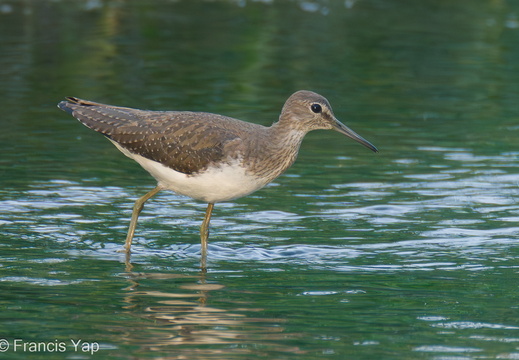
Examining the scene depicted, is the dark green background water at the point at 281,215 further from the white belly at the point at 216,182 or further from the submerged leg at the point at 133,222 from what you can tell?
the white belly at the point at 216,182

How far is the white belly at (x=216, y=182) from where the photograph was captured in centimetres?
1062

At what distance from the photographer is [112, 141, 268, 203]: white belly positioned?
1062 centimetres

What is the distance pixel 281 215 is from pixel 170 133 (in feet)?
6.32

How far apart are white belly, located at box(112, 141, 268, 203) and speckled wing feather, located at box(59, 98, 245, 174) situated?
0.08 m

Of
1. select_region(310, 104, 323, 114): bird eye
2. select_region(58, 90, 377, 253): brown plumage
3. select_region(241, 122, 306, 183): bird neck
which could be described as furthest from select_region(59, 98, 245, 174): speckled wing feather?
select_region(310, 104, 323, 114): bird eye

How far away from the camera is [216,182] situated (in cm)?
1066

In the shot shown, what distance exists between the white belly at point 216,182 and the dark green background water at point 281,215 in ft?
1.99

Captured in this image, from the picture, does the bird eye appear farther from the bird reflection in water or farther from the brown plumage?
the bird reflection in water

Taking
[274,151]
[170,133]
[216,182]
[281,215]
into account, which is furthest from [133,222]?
[281,215]

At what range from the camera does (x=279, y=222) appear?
1213 cm

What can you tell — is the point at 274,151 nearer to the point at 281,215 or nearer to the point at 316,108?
the point at 316,108

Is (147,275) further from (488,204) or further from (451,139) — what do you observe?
(451,139)

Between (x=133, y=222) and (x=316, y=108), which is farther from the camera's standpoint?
(x=133, y=222)

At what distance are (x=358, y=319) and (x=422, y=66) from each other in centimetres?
1492
